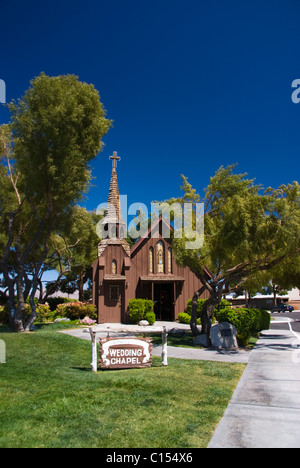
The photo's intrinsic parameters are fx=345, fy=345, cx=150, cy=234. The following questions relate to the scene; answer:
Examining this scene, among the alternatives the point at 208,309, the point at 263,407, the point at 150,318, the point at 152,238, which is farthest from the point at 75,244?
the point at 263,407

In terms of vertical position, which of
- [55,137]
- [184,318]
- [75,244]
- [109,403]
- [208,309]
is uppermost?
[55,137]

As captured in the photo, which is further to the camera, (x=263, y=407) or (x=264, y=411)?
(x=263, y=407)

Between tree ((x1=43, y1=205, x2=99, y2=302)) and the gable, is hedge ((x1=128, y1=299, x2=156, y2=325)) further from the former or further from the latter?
tree ((x1=43, y1=205, x2=99, y2=302))

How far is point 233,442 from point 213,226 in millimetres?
11250

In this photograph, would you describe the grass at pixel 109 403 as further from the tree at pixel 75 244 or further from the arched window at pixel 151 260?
the arched window at pixel 151 260

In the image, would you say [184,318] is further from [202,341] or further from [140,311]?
[202,341]

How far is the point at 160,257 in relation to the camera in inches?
1013

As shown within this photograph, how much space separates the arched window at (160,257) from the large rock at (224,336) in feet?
37.7

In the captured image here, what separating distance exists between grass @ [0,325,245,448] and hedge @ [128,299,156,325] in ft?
42.2

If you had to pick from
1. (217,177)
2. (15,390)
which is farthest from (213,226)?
(15,390)

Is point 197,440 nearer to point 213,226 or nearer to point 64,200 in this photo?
point 213,226

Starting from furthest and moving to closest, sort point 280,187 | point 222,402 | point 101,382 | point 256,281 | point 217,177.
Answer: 1. point 256,281
2. point 217,177
3. point 280,187
4. point 101,382
5. point 222,402

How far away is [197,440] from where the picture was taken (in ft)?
14.9

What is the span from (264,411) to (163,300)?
20905 mm
